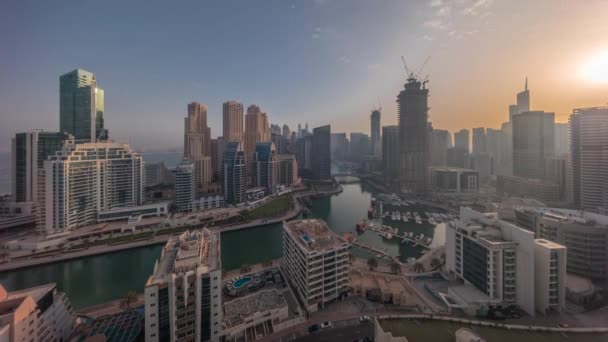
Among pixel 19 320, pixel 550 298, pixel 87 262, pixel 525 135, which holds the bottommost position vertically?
pixel 87 262

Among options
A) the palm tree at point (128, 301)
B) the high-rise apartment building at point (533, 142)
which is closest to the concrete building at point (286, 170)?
the palm tree at point (128, 301)

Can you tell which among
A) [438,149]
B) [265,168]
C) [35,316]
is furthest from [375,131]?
[35,316]

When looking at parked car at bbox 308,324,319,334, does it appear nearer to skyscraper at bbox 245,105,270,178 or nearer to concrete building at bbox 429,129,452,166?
skyscraper at bbox 245,105,270,178

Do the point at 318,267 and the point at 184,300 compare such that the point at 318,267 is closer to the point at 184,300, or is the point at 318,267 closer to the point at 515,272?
the point at 184,300

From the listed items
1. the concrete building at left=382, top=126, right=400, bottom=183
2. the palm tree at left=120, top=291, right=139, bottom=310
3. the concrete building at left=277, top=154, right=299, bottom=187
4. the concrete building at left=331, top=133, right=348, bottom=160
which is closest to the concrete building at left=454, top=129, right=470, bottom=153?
the concrete building at left=382, top=126, right=400, bottom=183

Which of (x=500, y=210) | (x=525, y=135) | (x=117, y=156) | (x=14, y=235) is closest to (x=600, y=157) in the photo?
(x=500, y=210)

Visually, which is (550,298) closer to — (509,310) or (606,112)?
(509,310)
